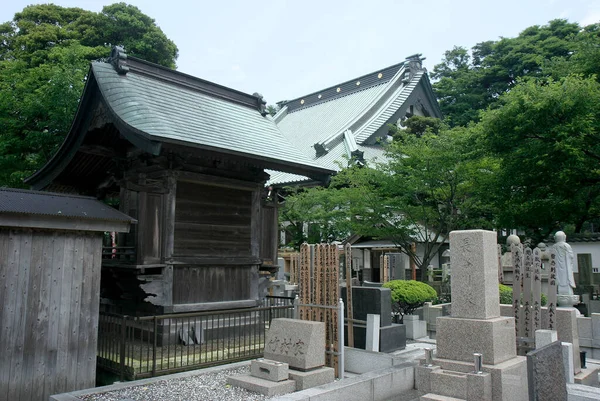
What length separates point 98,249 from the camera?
7.89 meters

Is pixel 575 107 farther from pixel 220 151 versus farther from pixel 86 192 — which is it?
pixel 86 192

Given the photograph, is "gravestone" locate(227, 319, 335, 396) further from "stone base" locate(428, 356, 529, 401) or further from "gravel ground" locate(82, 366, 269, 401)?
"stone base" locate(428, 356, 529, 401)

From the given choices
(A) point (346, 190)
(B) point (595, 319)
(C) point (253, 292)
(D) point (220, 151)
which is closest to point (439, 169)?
(A) point (346, 190)

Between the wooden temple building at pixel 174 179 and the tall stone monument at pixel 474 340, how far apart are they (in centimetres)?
501

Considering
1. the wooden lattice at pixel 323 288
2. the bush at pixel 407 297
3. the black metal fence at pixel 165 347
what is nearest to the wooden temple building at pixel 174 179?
the black metal fence at pixel 165 347

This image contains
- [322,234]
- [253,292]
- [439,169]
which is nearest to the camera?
[253,292]

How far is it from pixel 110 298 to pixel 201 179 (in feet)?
12.9

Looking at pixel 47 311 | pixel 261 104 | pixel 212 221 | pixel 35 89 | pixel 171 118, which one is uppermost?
pixel 35 89

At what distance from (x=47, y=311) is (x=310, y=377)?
4.25 metres

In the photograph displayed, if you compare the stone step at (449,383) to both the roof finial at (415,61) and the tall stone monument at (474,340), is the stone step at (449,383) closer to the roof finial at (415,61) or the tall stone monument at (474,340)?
the tall stone monument at (474,340)

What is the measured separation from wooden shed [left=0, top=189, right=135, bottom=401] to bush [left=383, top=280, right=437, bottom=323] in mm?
8704

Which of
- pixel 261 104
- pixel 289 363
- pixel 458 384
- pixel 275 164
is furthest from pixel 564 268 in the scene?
pixel 261 104

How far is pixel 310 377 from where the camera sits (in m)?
7.15

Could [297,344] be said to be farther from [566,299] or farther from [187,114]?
[566,299]
